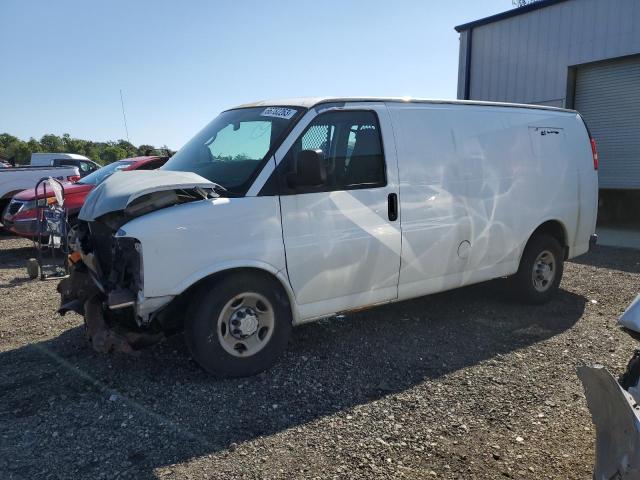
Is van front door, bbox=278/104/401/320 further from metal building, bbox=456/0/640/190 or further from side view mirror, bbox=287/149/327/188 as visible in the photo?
metal building, bbox=456/0/640/190

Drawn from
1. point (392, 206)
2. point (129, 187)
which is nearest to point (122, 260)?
point (129, 187)

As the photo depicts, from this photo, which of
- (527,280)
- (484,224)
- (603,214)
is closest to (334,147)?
(484,224)

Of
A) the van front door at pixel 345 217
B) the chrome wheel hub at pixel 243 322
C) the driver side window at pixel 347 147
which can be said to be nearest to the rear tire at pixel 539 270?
the van front door at pixel 345 217

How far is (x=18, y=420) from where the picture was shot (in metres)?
3.39

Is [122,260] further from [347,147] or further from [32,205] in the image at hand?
[32,205]

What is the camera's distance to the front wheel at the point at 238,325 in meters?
3.65

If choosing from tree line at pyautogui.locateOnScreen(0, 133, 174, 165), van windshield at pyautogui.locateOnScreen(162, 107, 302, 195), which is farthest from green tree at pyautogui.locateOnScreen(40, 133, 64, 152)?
van windshield at pyautogui.locateOnScreen(162, 107, 302, 195)

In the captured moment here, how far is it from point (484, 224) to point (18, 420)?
424 centimetres

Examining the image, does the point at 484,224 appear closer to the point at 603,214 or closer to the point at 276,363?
the point at 276,363

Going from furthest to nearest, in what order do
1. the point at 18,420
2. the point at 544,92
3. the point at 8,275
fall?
the point at 544,92, the point at 8,275, the point at 18,420

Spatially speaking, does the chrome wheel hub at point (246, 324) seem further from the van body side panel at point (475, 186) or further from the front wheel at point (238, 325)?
the van body side panel at point (475, 186)

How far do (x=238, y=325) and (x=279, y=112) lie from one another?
1.77 metres

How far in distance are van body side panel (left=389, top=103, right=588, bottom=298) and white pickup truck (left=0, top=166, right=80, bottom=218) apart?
9.12m

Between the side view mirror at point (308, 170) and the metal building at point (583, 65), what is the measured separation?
10820 millimetres
